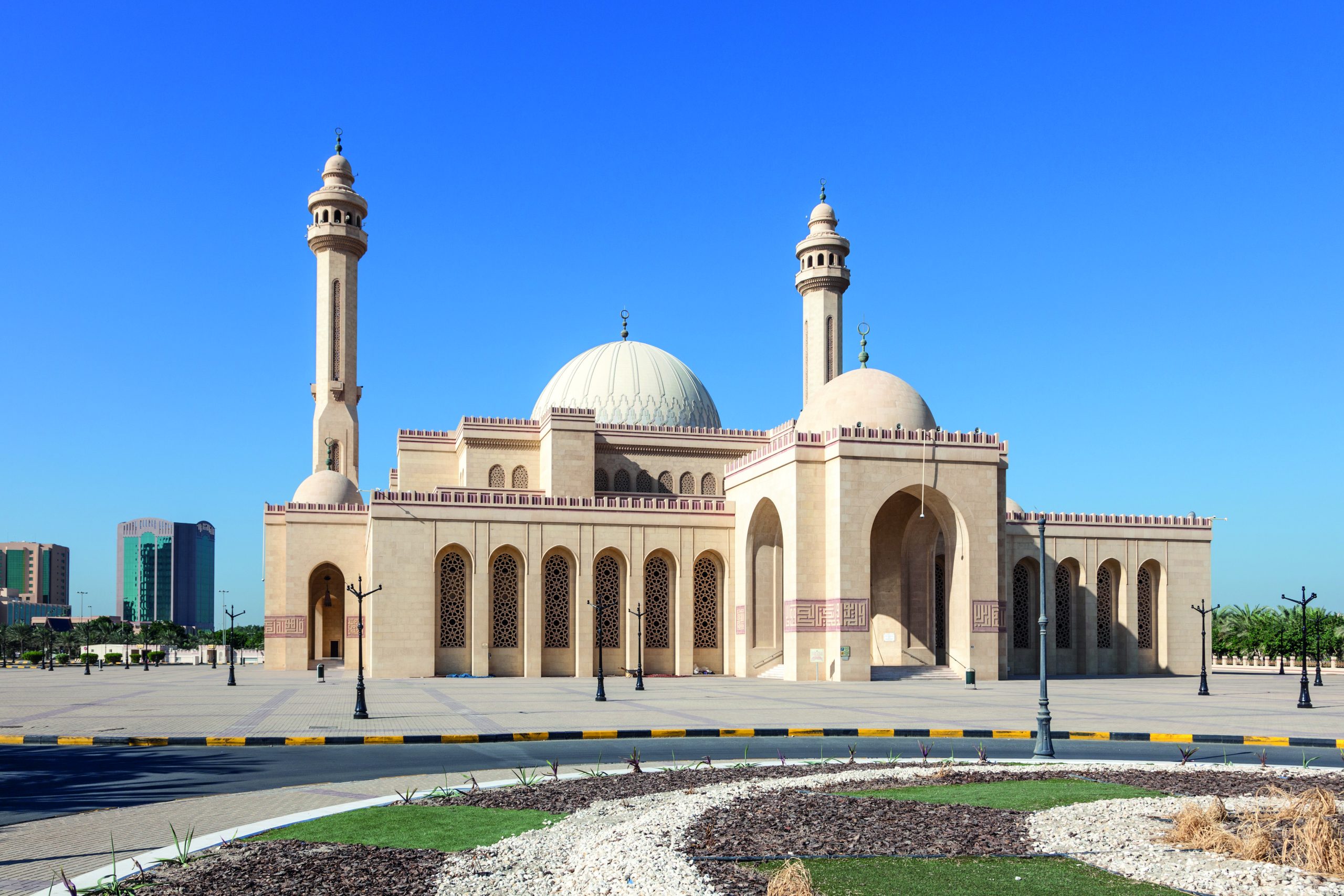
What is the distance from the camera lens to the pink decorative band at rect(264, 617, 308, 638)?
42969mm

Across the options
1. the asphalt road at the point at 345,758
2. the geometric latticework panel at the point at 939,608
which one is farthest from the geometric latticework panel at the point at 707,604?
the asphalt road at the point at 345,758

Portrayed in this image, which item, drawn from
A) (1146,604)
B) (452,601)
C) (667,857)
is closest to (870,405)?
(1146,604)

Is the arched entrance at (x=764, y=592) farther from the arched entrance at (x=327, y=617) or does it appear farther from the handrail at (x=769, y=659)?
the arched entrance at (x=327, y=617)

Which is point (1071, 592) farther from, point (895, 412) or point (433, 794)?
point (433, 794)

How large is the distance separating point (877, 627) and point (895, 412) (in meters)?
6.87

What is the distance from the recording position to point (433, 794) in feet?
34.1

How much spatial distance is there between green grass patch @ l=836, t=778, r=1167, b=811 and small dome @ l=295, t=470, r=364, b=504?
3606 centimetres

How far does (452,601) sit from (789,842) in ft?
102

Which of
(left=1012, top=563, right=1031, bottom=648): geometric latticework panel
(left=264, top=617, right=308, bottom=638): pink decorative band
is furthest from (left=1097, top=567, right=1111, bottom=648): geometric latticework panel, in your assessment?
(left=264, top=617, right=308, bottom=638): pink decorative band

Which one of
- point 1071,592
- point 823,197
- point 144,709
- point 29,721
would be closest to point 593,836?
point 29,721

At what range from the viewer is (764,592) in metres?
38.4

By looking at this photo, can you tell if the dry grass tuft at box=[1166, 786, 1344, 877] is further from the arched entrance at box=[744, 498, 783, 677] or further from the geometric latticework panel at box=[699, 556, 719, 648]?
the geometric latticework panel at box=[699, 556, 719, 648]

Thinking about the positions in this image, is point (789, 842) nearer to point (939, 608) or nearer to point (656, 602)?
point (656, 602)

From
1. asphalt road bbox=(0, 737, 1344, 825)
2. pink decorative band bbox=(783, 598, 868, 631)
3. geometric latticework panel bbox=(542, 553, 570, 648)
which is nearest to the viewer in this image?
asphalt road bbox=(0, 737, 1344, 825)
